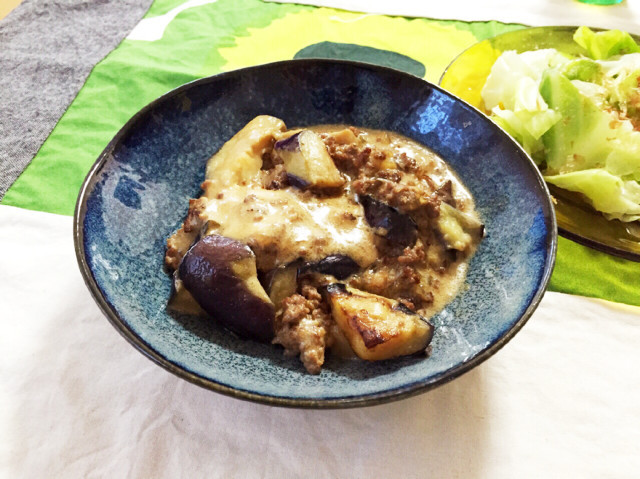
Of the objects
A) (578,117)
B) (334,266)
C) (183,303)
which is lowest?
(183,303)

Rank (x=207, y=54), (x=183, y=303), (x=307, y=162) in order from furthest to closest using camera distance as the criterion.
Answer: (x=207, y=54) < (x=307, y=162) < (x=183, y=303)

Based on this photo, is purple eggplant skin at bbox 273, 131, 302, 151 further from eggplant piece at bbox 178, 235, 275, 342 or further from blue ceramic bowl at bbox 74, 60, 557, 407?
eggplant piece at bbox 178, 235, 275, 342

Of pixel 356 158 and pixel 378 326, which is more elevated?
pixel 356 158

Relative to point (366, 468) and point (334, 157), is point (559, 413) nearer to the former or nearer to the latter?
point (366, 468)

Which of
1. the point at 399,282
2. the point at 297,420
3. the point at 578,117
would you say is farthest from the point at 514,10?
the point at 297,420

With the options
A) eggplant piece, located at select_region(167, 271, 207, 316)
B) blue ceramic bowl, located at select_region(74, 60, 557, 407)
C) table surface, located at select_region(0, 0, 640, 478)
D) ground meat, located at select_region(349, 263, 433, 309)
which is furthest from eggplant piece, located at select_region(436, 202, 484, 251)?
eggplant piece, located at select_region(167, 271, 207, 316)

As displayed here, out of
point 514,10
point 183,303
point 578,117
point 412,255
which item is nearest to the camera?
point 183,303

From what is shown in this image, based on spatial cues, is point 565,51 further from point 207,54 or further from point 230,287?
point 230,287

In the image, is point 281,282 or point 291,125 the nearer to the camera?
point 281,282
